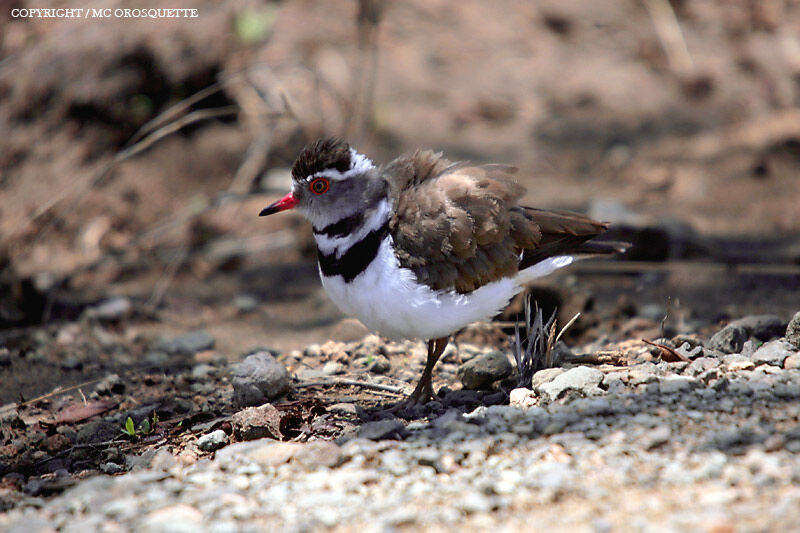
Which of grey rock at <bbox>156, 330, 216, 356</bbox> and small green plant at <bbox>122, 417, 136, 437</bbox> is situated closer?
small green plant at <bbox>122, 417, 136, 437</bbox>

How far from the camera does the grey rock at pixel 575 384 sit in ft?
12.3

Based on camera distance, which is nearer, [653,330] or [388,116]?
[653,330]

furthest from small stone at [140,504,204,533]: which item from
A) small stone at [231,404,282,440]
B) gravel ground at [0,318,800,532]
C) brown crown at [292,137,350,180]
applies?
brown crown at [292,137,350,180]

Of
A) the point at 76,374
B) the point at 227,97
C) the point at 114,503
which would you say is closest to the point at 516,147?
the point at 227,97

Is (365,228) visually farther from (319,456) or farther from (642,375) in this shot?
(642,375)

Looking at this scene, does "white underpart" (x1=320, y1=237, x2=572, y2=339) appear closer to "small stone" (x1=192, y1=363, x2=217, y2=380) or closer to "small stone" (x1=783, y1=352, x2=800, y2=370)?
"small stone" (x1=192, y1=363, x2=217, y2=380)

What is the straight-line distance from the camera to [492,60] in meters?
9.67

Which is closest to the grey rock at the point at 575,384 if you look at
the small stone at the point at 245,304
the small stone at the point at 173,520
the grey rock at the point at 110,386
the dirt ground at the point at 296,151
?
the dirt ground at the point at 296,151

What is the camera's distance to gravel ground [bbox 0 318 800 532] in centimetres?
272

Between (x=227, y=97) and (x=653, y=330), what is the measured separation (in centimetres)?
512

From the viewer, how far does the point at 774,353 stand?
12.7 ft

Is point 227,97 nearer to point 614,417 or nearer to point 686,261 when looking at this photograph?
point 686,261

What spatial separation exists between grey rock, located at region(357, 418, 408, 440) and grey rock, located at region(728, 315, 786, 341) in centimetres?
206

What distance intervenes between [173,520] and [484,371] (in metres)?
1.96
